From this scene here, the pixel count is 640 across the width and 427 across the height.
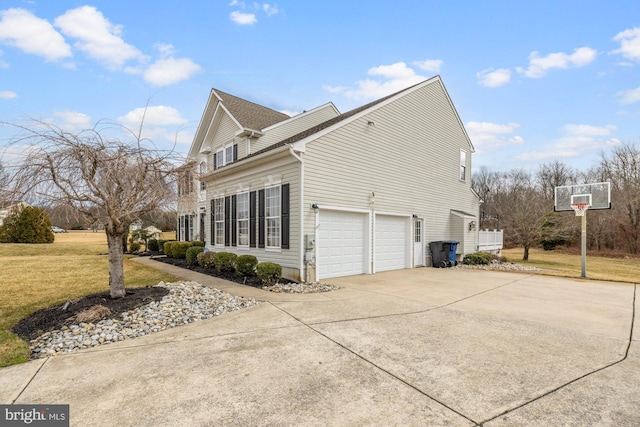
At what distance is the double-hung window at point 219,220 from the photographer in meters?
13.2

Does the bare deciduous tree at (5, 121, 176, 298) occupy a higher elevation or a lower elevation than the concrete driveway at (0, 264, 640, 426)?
higher

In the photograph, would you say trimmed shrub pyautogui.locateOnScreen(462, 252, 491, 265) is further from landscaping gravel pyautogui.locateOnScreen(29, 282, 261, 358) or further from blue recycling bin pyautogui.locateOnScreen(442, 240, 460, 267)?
landscaping gravel pyautogui.locateOnScreen(29, 282, 261, 358)

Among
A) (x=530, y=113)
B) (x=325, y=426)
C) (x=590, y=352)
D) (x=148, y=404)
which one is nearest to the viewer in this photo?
(x=325, y=426)

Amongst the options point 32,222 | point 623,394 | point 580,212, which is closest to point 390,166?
point 580,212

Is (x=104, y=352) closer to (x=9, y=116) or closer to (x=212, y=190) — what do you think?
(x=9, y=116)

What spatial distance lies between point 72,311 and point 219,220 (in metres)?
7.93

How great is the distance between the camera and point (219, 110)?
15.0 metres

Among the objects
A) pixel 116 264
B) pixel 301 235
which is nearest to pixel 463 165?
pixel 301 235

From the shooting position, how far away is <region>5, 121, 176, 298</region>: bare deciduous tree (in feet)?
16.9

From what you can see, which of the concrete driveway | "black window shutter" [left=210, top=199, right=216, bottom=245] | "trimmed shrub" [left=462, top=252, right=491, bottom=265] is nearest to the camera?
the concrete driveway

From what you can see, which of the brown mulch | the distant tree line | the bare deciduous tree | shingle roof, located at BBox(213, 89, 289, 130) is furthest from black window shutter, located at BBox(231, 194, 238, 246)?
the distant tree line

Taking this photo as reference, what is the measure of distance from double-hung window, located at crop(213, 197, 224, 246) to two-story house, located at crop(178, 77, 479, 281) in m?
0.04

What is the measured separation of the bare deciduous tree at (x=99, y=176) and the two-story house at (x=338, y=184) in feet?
2.51

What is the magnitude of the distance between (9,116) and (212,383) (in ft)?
18.2
